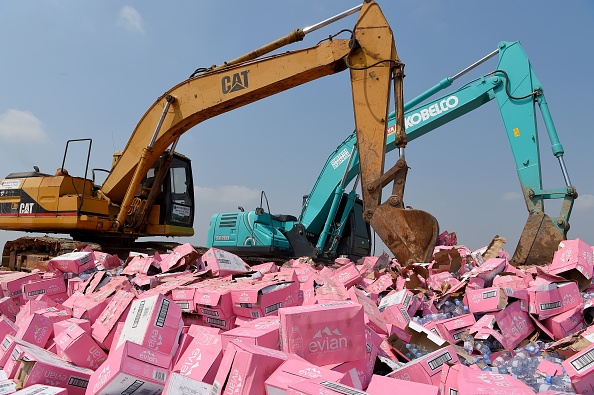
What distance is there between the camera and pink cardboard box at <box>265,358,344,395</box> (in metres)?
1.98

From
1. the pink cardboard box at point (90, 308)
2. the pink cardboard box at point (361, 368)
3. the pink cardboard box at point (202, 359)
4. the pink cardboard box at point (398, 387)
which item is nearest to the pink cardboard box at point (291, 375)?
the pink cardboard box at point (361, 368)

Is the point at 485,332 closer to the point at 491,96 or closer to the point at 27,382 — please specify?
the point at 27,382

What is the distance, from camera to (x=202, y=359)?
2514mm

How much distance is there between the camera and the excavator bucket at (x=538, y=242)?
22.2ft

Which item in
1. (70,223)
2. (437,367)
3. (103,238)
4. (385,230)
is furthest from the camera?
(103,238)

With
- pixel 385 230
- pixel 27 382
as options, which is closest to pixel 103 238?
pixel 385 230

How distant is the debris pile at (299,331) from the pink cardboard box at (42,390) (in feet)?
0.04

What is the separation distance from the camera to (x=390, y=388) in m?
2.27

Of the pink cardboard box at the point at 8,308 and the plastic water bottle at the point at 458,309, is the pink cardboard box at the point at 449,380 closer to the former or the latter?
the plastic water bottle at the point at 458,309

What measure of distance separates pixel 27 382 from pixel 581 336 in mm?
3567

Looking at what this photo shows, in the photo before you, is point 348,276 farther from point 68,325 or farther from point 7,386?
point 7,386

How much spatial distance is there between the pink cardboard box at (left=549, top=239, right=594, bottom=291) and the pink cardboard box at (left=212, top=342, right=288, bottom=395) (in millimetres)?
3611

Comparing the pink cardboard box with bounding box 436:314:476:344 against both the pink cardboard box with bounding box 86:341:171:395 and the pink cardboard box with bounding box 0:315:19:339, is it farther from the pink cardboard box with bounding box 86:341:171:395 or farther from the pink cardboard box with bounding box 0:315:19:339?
the pink cardboard box with bounding box 0:315:19:339

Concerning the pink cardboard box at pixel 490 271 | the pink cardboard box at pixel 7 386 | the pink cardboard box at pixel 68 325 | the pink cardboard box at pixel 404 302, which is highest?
the pink cardboard box at pixel 490 271
